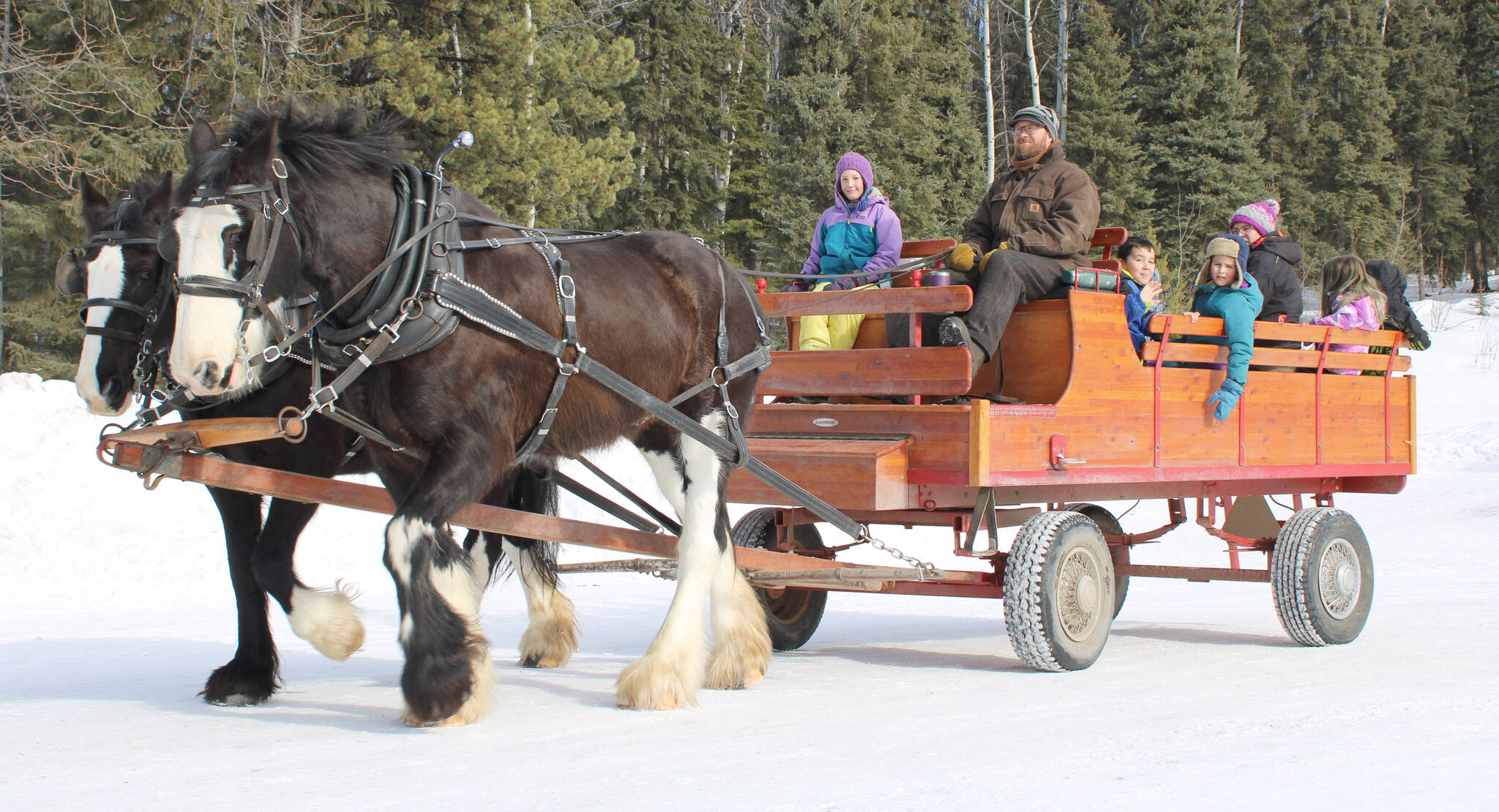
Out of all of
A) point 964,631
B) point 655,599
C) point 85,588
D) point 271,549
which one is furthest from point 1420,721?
point 85,588

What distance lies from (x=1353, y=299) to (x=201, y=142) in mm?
6193

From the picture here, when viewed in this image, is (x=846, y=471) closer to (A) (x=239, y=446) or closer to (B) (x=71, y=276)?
(A) (x=239, y=446)

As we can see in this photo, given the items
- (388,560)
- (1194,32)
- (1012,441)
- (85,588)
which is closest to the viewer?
(388,560)

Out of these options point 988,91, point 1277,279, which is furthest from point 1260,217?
point 988,91

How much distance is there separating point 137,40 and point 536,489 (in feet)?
49.4

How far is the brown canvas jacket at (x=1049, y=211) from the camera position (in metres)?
6.16

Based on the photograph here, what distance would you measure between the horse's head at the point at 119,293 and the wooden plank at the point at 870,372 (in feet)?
8.78

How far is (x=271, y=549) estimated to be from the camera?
4871 mm

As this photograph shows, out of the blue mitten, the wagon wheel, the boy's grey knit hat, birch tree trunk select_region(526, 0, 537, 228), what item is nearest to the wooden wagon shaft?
the wagon wheel

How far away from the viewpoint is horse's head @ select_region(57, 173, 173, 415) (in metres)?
4.91

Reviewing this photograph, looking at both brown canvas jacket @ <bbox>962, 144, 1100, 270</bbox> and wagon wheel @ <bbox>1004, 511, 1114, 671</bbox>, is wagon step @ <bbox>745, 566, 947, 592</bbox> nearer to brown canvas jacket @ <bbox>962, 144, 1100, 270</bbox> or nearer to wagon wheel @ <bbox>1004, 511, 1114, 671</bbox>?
wagon wheel @ <bbox>1004, 511, 1114, 671</bbox>

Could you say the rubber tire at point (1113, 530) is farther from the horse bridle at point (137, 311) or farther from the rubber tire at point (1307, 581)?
the horse bridle at point (137, 311)

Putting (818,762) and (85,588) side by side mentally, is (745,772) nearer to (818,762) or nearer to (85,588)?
(818,762)

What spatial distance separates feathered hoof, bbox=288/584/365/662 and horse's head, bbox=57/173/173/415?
41.3 inches
